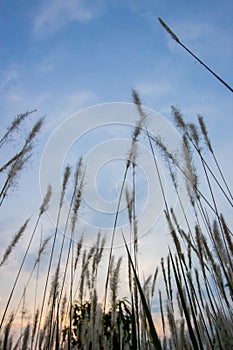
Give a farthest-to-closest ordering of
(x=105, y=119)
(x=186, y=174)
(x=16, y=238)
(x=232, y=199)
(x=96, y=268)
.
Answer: (x=96, y=268)
(x=105, y=119)
(x=16, y=238)
(x=186, y=174)
(x=232, y=199)

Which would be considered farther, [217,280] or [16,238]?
[16,238]

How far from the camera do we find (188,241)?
2.67m

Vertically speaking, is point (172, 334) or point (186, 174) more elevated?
point (186, 174)

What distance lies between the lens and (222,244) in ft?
9.03

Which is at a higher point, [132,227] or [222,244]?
[132,227]

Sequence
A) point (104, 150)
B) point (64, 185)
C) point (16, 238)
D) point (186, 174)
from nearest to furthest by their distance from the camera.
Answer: point (186, 174) → point (16, 238) → point (64, 185) → point (104, 150)

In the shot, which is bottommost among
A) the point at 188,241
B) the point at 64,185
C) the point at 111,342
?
the point at 111,342

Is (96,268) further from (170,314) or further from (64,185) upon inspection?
(64,185)

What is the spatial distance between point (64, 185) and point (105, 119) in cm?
99

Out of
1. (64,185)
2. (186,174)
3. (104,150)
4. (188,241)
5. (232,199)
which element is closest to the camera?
(232,199)

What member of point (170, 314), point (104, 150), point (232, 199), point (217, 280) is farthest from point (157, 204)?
point (170, 314)

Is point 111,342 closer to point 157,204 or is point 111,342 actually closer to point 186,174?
point 157,204

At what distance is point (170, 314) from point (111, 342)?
2.60 feet

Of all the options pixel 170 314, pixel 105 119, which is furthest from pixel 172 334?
pixel 105 119
